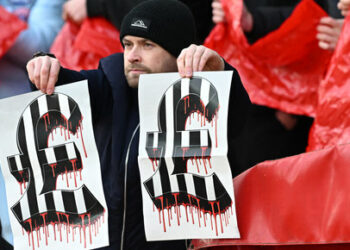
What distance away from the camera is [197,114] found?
1708 millimetres

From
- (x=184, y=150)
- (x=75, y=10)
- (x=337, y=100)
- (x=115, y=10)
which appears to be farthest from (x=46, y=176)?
(x=75, y=10)

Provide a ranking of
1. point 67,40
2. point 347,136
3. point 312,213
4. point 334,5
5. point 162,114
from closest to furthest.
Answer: point 312,213, point 162,114, point 347,136, point 334,5, point 67,40

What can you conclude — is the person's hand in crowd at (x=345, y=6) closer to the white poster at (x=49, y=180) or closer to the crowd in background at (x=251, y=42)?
the crowd in background at (x=251, y=42)

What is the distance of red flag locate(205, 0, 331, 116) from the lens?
2736mm

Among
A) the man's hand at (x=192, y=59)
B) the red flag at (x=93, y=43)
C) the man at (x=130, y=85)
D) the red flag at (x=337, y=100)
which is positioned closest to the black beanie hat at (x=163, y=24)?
the man at (x=130, y=85)

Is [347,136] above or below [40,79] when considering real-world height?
below

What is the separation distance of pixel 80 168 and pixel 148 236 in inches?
10.0

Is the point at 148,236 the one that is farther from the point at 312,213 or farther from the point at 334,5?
the point at 334,5

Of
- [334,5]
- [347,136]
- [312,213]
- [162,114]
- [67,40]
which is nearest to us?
[312,213]

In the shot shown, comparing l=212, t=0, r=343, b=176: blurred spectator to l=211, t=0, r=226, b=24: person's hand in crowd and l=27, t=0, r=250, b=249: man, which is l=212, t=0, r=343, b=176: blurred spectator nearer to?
l=211, t=0, r=226, b=24: person's hand in crowd

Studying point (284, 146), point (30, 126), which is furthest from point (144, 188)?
point (284, 146)

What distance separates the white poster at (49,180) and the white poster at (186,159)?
15cm

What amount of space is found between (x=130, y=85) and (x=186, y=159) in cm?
45

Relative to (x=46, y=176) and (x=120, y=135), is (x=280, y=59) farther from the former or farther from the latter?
(x=46, y=176)
